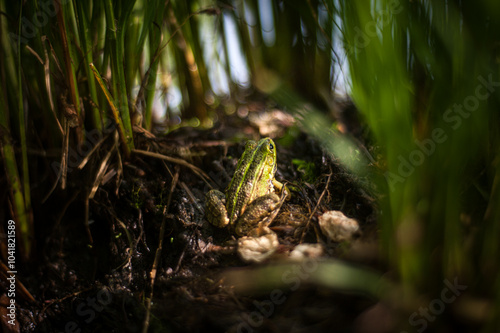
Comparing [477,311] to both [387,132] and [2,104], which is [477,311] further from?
[2,104]

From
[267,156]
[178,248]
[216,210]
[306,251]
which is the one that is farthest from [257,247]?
[267,156]

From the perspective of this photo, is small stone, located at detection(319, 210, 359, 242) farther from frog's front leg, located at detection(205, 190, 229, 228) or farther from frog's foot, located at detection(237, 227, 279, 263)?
frog's front leg, located at detection(205, 190, 229, 228)

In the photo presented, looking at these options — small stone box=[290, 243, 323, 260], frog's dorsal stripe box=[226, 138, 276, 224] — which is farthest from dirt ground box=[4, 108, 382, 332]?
frog's dorsal stripe box=[226, 138, 276, 224]

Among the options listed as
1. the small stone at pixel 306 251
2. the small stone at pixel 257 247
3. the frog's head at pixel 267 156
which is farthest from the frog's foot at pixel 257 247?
the frog's head at pixel 267 156

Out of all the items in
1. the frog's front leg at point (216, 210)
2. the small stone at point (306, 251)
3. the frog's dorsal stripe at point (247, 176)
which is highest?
the frog's dorsal stripe at point (247, 176)

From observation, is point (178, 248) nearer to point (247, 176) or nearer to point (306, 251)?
point (247, 176)

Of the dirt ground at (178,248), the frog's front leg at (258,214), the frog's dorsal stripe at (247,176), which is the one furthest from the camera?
the frog's dorsal stripe at (247,176)

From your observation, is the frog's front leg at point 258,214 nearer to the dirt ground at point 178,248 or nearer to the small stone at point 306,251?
the dirt ground at point 178,248

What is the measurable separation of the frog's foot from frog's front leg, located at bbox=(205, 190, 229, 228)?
16 centimetres

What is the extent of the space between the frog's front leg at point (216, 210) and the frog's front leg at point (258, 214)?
0.08 metres

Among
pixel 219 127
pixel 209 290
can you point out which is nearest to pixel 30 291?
pixel 209 290

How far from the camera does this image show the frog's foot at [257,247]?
1.36 meters

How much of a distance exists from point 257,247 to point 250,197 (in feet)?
1.32

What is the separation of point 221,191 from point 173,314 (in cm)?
74
